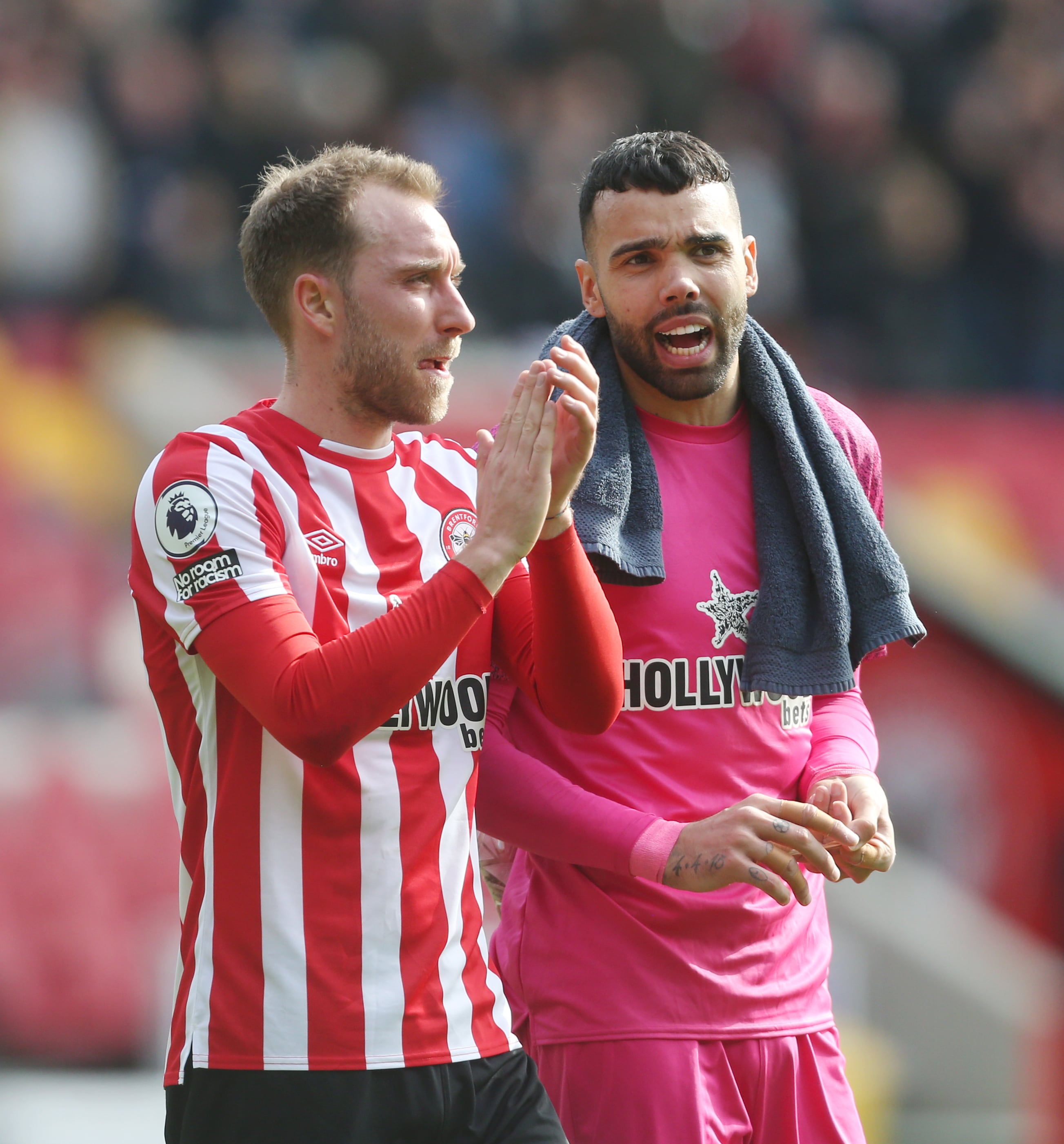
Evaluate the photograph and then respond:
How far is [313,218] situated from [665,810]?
112cm

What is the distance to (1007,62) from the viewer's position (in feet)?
31.6

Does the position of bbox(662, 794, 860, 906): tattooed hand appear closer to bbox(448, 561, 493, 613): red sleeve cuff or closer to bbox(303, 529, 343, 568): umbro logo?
bbox(448, 561, 493, 613): red sleeve cuff

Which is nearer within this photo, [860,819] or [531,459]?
[531,459]

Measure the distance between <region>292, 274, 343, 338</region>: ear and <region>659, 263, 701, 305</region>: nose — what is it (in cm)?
57

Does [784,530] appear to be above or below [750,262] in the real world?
below

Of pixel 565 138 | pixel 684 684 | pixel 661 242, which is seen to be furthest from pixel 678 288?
pixel 565 138

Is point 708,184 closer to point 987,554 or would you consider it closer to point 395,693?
point 395,693

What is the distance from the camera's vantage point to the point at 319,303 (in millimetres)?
2713

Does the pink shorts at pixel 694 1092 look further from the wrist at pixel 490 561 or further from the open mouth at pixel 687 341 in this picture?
the open mouth at pixel 687 341

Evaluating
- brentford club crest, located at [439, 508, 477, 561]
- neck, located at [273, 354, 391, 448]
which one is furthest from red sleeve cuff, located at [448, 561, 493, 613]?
neck, located at [273, 354, 391, 448]

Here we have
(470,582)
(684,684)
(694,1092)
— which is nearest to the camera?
(470,582)

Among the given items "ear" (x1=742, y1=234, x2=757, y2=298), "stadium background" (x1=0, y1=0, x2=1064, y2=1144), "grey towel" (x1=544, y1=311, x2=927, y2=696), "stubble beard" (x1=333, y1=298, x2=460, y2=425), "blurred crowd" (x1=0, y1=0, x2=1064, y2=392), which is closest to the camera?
"stubble beard" (x1=333, y1=298, x2=460, y2=425)

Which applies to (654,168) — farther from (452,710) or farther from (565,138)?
(565,138)

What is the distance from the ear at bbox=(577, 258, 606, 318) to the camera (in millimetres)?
3051
